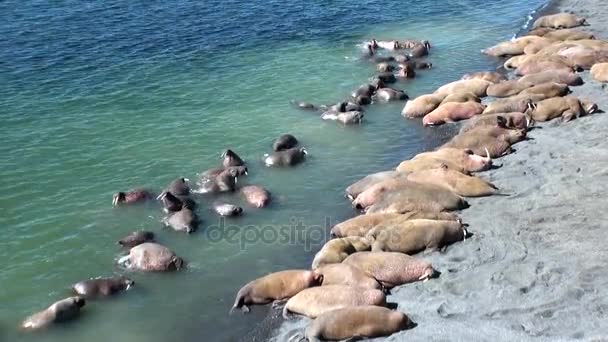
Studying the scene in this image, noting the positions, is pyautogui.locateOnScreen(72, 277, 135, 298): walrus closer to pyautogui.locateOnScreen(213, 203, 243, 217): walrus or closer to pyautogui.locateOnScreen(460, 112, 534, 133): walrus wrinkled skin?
pyautogui.locateOnScreen(213, 203, 243, 217): walrus

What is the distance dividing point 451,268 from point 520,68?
37.2 ft

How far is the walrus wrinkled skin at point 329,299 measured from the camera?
35.9ft

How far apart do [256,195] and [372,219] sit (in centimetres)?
305

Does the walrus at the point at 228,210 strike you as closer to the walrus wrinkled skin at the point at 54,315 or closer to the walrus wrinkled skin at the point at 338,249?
the walrus wrinkled skin at the point at 338,249

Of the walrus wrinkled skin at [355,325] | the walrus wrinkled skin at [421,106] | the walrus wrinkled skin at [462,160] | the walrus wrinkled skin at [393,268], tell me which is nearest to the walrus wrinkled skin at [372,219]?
the walrus wrinkled skin at [393,268]

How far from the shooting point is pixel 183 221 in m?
14.5

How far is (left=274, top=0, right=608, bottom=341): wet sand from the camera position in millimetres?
10453

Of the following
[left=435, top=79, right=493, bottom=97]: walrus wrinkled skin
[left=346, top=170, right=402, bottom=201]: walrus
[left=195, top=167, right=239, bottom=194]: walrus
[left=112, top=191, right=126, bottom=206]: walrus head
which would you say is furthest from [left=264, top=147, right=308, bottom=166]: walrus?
[left=435, top=79, right=493, bottom=97]: walrus wrinkled skin

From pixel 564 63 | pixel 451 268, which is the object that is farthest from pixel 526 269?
pixel 564 63

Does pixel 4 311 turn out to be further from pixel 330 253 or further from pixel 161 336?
pixel 330 253

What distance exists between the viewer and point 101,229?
1488 centimetres

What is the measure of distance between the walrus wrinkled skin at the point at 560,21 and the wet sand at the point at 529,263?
11167 millimetres

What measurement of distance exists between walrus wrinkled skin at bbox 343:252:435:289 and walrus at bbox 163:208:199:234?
3.77m

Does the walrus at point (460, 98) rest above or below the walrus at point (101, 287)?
above
